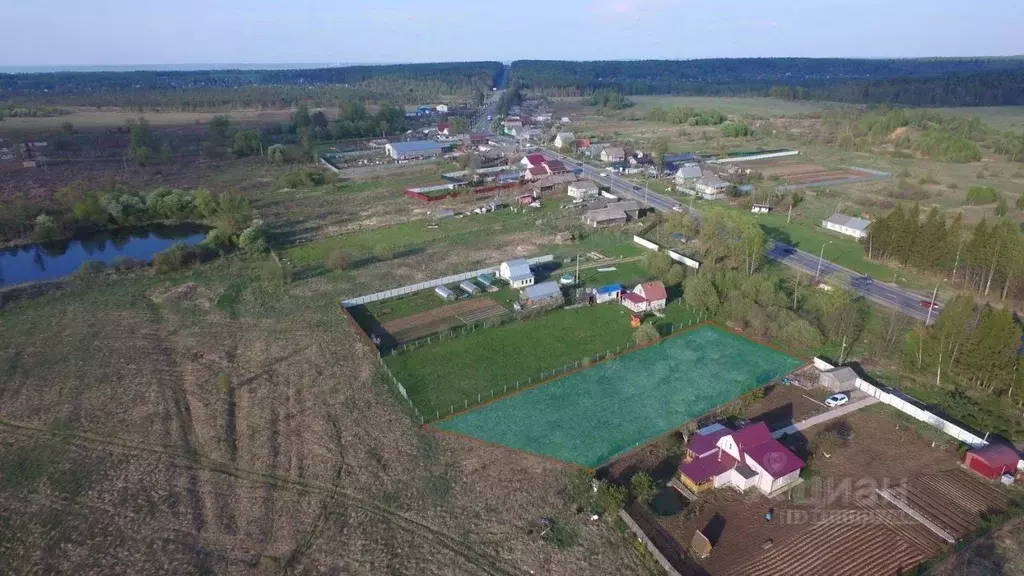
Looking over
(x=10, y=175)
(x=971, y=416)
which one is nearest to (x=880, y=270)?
(x=971, y=416)

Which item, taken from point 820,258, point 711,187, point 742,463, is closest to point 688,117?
point 711,187

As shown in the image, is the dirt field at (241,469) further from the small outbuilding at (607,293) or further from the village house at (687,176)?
the village house at (687,176)

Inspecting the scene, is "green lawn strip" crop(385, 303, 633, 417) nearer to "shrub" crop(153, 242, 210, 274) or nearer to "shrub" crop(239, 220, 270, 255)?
"shrub" crop(239, 220, 270, 255)

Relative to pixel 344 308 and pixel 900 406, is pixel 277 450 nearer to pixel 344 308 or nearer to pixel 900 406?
pixel 344 308

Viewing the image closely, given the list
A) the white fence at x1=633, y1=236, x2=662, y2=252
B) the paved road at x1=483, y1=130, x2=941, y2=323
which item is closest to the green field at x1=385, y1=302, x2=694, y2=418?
the white fence at x1=633, y1=236, x2=662, y2=252

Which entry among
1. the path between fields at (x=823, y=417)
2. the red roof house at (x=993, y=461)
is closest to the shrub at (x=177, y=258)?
the path between fields at (x=823, y=417)

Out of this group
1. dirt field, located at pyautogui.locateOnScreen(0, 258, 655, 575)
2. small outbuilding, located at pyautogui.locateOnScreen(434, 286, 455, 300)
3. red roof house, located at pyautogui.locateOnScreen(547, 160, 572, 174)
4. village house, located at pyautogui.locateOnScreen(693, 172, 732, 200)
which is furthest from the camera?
red roof house, located at pyautogui.locateOnScreen(547, 160, 572, 174)

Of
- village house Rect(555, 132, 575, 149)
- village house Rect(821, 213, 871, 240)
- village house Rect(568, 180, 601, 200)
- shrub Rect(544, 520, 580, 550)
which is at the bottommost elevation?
shrub Rect(544, 520, 580, 550)
